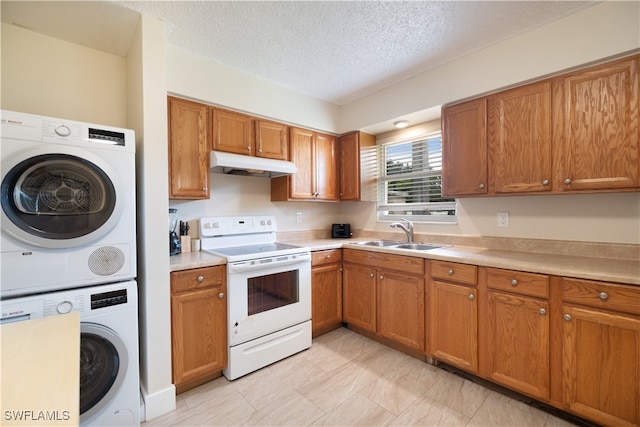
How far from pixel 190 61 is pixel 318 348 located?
2.69 metres

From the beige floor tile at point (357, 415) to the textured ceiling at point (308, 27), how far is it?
Answer: 2545 mm

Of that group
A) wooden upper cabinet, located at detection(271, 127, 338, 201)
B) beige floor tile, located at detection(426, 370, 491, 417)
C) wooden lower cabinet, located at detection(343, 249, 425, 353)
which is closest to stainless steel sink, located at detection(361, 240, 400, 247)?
wooden lower cabinet, located at detection(343, 249, 425, 353)

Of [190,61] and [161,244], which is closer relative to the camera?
[161,244]

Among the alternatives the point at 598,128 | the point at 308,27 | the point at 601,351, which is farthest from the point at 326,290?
the point at 598,128

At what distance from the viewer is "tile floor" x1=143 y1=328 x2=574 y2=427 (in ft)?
5.59

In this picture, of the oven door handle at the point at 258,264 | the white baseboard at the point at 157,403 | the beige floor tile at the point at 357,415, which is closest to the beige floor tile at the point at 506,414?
the beige floor tile at the point at 357,415

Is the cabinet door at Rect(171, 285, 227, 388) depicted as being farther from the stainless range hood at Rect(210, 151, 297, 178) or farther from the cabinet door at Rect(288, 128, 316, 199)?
the cabinet door at Rect(288, 128, 316, 199)

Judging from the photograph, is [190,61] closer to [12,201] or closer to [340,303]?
[12,201]

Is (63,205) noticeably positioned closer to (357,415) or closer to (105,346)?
(105,346)

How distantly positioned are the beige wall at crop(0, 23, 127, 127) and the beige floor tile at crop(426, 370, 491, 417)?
10.0 ft

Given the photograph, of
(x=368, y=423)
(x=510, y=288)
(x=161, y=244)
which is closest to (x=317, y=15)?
(x=161, y=244)

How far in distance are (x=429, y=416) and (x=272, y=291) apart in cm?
138

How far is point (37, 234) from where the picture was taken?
4.53ft

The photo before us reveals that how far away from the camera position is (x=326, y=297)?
2799 mm
